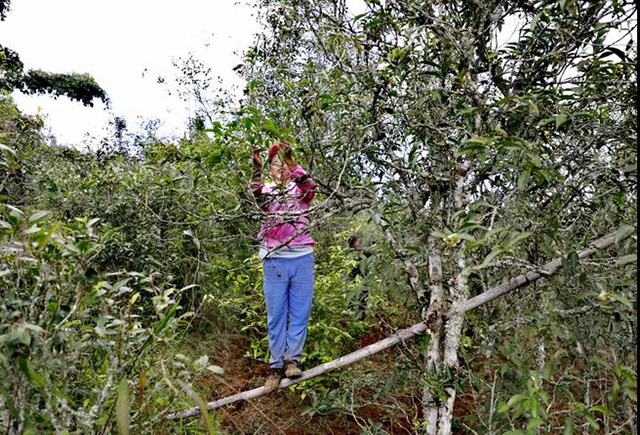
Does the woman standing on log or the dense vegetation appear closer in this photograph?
the dense vegetation

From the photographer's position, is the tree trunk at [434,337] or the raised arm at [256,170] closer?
the raised arm at [256,170]

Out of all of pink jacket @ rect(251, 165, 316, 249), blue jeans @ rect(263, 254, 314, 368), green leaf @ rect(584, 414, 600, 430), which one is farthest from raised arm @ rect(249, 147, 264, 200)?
green leaf @ rect(584, 414, 600, 430)

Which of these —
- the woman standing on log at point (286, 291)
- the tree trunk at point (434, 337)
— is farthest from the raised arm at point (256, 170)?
the tree trunk at point (434, 337)

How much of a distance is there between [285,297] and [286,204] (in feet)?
2.22

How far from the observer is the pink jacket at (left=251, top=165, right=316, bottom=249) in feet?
6.86

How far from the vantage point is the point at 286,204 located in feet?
7.80

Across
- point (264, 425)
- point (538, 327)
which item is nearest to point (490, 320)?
point (538, 327)

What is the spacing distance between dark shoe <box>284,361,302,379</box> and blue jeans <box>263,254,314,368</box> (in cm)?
11

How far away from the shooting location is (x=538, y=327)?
187cm

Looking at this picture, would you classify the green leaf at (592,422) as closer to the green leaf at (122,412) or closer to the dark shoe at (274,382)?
the green leaf at (122,412)

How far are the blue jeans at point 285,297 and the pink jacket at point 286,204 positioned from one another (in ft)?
0.42

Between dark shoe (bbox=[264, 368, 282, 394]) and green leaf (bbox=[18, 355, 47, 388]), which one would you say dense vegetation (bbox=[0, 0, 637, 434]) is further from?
dark shoe (bbox=[264, 368, 282, 394])

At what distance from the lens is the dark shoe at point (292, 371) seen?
2529 millimetres

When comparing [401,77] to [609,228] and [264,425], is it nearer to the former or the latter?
[609,228]
